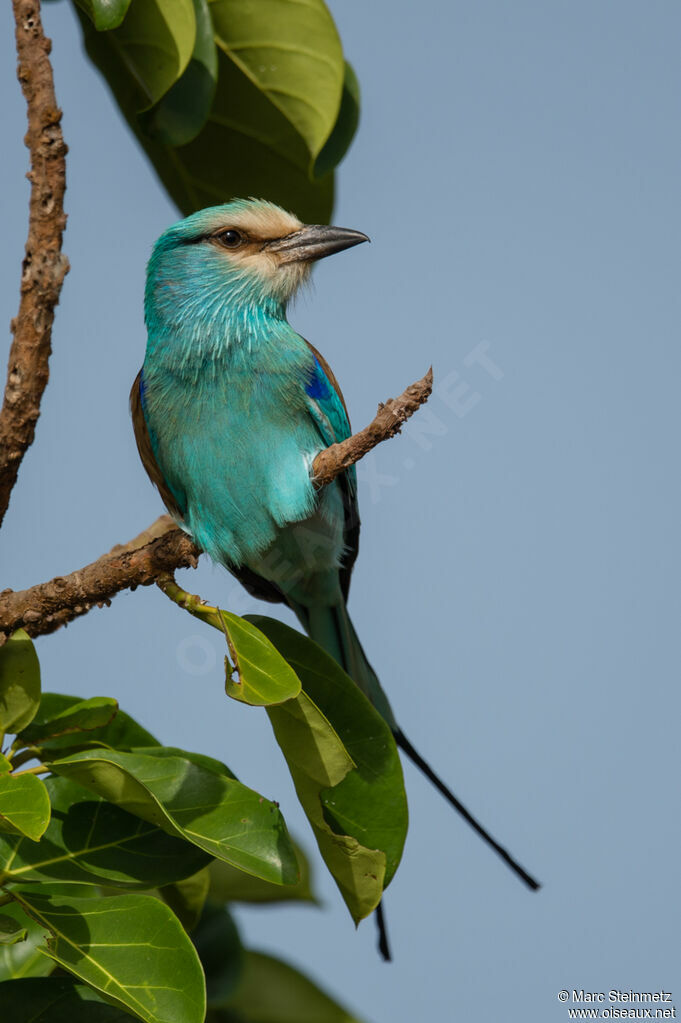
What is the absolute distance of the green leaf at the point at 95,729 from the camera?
7.32 feet

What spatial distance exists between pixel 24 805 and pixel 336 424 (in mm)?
1612

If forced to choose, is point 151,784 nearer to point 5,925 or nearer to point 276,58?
point 5,925

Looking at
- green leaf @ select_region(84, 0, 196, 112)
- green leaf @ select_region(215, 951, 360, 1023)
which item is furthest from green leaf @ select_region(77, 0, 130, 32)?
green leaf @ select_region(215, 951, 360, 1023)

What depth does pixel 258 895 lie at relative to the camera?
10.0 feet

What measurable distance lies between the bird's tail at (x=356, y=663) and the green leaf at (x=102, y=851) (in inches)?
33.3

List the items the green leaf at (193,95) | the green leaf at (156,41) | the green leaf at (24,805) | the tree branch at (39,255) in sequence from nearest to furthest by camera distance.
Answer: the green leaf at (24,805) < the tree branch at (39,255) < the green leaf at (156,41) < the green leaf at (193,95)

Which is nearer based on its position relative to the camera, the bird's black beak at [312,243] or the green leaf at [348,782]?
the green leaf at [348,782]

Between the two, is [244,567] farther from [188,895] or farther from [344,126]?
[344,126]

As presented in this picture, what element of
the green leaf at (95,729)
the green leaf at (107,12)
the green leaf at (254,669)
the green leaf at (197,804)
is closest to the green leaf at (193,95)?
the green leaf at (107,12)

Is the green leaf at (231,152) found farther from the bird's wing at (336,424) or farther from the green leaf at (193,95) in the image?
the bird's wing at (336,424)

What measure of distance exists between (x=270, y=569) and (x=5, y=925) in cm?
146

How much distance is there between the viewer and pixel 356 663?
3092 mm

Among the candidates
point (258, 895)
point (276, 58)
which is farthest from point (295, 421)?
point (258, 895)

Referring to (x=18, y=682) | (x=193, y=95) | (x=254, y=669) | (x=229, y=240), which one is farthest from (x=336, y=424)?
(x=18, y=682)
